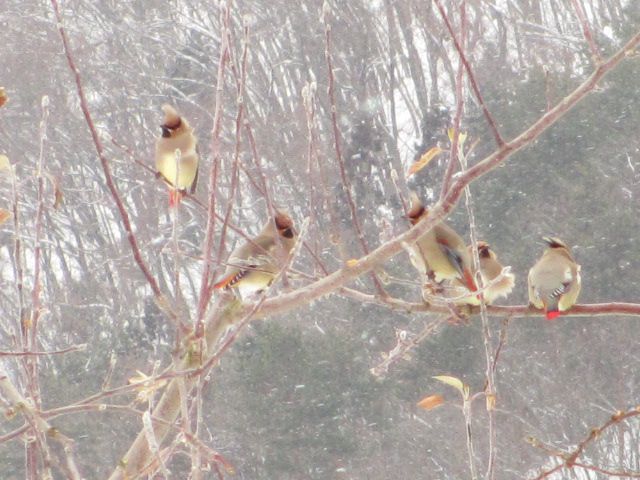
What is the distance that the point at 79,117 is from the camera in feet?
60.8

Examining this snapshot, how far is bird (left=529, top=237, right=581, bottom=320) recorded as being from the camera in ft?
11.2

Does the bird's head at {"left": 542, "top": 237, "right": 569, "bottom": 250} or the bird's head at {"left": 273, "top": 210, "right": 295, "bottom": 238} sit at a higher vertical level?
the bird's head at {"left": 273, "top": 210, "right": 295, "bottom": 238}

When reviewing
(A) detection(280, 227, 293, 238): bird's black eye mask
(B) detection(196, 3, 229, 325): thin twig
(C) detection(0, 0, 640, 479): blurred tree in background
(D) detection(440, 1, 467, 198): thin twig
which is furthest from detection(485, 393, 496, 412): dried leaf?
(C) detection(0, 0, 640, 479): blurred tree in background

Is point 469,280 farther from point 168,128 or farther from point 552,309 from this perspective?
point 168,128

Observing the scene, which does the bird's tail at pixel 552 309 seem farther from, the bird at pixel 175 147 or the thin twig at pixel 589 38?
the bird at pixel 175 147

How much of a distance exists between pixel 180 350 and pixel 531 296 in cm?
212

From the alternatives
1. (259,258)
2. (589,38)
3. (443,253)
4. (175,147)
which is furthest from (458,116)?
(175,147)

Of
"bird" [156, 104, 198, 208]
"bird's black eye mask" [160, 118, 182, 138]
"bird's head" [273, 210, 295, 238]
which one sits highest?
"bird's black eye mask" [160, 118, 182, 138]

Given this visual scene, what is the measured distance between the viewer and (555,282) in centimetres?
358

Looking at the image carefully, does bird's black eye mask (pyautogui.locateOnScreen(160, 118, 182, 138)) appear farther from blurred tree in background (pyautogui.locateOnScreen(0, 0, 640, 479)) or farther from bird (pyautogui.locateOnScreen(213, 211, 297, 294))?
blurred tree in background (pyautogui.locateOnScreen(0, 0, 640, 479))

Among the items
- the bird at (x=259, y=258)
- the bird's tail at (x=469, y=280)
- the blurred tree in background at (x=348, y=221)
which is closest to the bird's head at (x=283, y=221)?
the bird at (x=259, y=258)

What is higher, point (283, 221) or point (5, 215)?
point (5, 215)

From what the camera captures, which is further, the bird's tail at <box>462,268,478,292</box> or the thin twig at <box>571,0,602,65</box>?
the bird's tail at <box>462,268,478,292</box>

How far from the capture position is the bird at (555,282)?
3406 millimetres
